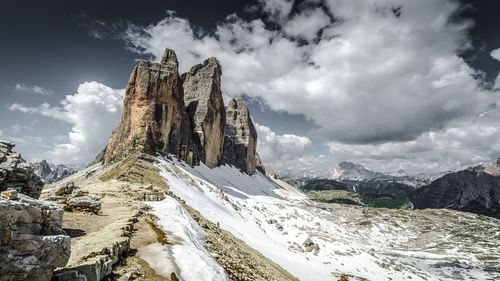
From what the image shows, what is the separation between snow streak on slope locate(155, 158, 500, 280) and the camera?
55.6m

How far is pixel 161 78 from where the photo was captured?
11338 centimetres

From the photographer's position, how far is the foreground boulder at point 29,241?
8716 millimetres

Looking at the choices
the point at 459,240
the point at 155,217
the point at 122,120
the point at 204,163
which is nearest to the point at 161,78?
the point at 122,120

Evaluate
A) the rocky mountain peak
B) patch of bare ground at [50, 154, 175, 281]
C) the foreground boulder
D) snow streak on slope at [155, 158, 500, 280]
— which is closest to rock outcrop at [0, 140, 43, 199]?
patch of bare ground at [50, 154, 175, 281]

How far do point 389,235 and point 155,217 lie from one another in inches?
5188

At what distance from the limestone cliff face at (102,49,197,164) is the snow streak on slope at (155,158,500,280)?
10393 mm

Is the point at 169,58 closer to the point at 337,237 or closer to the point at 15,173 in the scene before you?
the point at 337,237

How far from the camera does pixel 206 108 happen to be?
15700 centimetres

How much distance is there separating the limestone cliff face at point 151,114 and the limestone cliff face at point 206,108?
29.8 m

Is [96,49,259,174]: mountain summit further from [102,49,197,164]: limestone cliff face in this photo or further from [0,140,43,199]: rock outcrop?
[0,140,43,199]: rock outcrop

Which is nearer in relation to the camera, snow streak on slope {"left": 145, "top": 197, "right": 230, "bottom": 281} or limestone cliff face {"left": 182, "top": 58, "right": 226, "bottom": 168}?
snow streak on slope {"left": 145, "top": 197, "right": 230, "bottom": 281}

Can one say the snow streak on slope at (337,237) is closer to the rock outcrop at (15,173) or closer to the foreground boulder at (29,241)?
the rock outcrop at (15,173)

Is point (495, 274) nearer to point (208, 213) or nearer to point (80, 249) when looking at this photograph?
point (208, 213)

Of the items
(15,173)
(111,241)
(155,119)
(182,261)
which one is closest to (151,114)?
(155,119)
